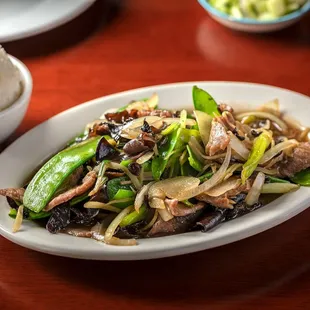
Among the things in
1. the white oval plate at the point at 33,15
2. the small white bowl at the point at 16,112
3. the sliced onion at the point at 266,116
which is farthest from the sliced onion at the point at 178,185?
the white oval plate at the point at 33,15

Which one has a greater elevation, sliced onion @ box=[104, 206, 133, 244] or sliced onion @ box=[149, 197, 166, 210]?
sliced onion @ box=[149, 197, 166, 210]

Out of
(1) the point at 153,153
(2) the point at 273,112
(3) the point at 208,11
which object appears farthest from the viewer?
(3) the point at 208,11

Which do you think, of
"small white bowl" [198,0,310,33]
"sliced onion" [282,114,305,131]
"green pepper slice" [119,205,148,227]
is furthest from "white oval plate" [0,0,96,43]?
"green pepper slice" [119,205,148,227]

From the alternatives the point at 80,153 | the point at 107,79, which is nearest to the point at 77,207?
the point at 80,153

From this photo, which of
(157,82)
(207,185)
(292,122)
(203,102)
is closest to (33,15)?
(157,82)

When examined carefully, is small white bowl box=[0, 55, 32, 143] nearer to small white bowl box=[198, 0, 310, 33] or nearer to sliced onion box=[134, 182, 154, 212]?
sliced onion box=[134, 182, 154, 212]

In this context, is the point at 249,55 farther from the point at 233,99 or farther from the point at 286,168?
the point at 286,168
